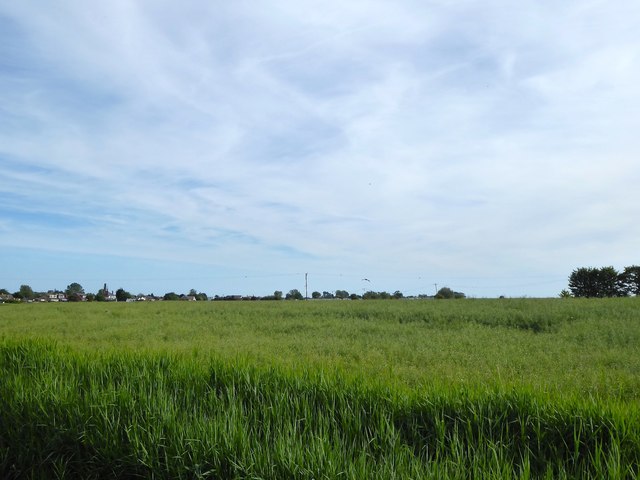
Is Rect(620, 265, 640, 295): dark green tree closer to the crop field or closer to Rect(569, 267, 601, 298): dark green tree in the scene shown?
Rect(569, 267, 601, 298): dark green tree

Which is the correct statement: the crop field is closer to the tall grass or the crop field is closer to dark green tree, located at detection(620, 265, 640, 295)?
the tall grass

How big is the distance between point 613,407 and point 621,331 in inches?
463

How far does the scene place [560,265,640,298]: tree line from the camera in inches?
1591

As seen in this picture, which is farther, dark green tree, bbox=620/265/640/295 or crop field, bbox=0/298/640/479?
dark green tree, bbox=620/265/640/295

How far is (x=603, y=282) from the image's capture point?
42.1m

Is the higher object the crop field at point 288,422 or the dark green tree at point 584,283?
the dark green tree at point 584,283

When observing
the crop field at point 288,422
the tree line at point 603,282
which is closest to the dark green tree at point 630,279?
the tree line at point 603,282

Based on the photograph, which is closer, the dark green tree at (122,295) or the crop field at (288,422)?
the crop field at (288,422)

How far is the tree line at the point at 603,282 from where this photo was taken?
133 feet

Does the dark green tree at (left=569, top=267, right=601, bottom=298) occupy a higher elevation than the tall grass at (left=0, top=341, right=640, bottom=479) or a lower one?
higher

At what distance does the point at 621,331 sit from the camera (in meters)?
14.4

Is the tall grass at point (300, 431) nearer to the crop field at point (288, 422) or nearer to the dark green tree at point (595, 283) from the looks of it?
the crop field at point (288, 422)

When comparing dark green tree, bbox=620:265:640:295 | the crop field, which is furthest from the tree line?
the crop field

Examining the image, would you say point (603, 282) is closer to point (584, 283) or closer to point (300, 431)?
point (584, 283)
